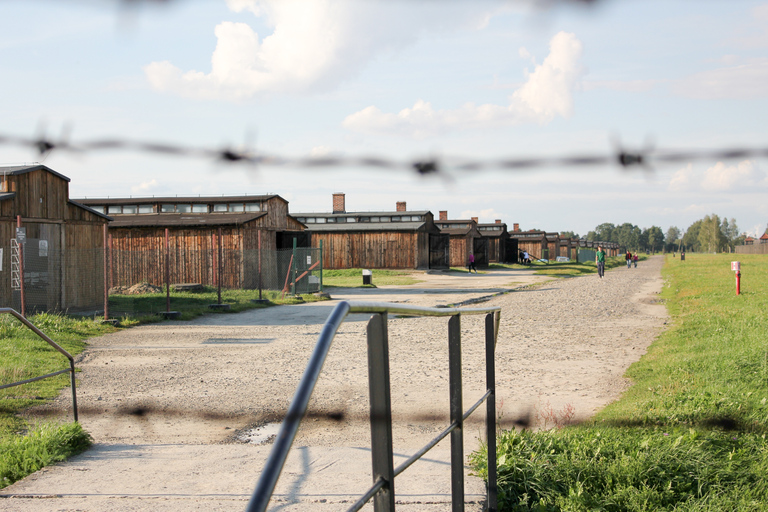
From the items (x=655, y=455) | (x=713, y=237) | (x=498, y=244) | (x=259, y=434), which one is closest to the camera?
(x=655, y=455)

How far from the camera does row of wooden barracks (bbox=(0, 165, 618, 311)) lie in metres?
16.7

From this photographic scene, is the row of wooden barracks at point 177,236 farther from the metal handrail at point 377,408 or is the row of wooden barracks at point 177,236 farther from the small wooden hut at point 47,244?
the metal handrail at point 377,408

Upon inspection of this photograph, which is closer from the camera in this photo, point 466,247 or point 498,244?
point 466,247

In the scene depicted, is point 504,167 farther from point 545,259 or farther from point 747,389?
point 545,259

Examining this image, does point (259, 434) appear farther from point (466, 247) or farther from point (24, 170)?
point (466, 247)

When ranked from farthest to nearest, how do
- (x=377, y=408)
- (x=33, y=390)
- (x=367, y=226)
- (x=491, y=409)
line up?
(x=367, y=226), (x=33, y=390), (x=491, y=409), (x=377, y=408)

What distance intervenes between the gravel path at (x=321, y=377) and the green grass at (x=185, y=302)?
138cm

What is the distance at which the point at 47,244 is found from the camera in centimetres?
1706

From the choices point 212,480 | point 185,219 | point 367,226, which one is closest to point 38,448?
point 212,480

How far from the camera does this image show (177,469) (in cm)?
470

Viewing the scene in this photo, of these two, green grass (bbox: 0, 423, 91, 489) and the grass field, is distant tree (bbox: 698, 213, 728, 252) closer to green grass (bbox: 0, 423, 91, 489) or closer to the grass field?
the grass field

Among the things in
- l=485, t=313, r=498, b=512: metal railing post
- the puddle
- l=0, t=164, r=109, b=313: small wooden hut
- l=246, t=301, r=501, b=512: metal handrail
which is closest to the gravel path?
the puddle

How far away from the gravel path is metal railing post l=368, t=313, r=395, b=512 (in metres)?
2.62

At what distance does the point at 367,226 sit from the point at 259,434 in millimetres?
41644
